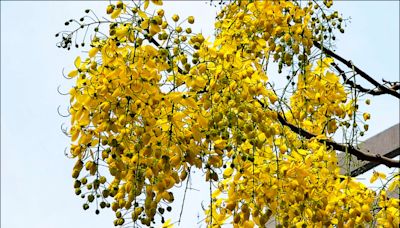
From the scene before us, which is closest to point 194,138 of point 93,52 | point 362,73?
point 93,52

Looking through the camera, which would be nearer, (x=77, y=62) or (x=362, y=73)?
(x=77, y=62)

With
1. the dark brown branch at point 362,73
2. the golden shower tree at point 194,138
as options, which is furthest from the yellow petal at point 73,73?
the dark brown branch at point 362,73

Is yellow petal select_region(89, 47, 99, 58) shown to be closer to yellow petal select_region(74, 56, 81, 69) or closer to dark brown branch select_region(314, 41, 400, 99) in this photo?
yellow petal select_region(74, 56, 81, 69)

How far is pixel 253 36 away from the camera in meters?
2.48

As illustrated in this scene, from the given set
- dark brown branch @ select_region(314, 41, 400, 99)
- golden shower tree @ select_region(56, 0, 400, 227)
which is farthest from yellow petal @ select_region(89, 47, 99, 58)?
dark brown branch @ select_region(314, 41, 400, 99)

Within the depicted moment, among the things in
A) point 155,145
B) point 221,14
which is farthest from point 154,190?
point 221,14

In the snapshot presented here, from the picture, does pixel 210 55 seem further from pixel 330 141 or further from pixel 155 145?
pixel 330 141

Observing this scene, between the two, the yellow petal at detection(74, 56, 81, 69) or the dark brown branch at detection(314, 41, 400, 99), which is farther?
the dark brown branch at detection(314, 41, 400, 99)

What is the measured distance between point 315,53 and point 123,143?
1042mm

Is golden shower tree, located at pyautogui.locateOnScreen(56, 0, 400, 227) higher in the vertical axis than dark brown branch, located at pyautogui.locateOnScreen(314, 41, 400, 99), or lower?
lower

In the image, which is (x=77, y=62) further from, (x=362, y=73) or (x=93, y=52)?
(x=362, y=73)

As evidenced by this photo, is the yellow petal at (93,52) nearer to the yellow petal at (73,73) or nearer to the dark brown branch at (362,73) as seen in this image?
the yellow petal at (73,73)

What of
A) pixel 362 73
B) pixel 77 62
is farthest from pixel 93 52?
pixel 362 73

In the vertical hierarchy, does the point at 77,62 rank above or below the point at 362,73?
below
